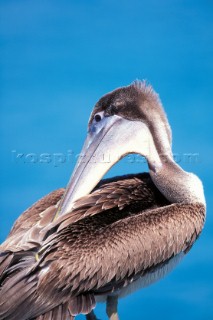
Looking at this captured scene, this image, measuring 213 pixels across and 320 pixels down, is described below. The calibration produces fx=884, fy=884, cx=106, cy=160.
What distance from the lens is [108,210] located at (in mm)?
8500

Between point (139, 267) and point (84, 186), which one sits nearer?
point (139, 267)

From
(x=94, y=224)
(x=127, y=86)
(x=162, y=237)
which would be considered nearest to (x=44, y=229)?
(x=94, y=224)

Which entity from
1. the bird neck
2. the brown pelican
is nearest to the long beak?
the brown pelican

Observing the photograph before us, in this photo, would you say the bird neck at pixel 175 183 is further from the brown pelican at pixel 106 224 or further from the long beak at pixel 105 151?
the long beak at pixel 105 151

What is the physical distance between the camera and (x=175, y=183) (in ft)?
29.3

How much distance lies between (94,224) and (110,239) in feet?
0.74

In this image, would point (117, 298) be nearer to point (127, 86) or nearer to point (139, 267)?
point (139, 267)

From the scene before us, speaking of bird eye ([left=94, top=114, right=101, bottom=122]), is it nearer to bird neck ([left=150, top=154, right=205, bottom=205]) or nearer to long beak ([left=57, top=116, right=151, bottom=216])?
long beak ([left=57, top=116, right=151, bottom=216])

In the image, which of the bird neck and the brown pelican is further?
the bird neck

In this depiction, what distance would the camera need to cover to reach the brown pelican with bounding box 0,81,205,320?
8.05 metres

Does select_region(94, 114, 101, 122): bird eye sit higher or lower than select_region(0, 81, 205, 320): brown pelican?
higher

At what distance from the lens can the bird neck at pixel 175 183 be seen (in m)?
8.88

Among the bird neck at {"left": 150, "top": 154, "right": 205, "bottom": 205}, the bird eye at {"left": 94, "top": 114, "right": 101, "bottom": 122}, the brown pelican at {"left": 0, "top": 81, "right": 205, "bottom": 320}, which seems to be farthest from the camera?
the bird eye at {"left": 94, "top": 114, "right": 101, "bottom": 122}

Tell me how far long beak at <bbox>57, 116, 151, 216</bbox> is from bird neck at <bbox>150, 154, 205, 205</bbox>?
286mm
